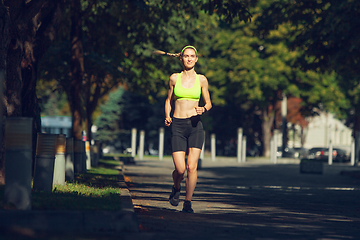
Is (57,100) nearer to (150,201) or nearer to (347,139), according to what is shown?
(347,139)

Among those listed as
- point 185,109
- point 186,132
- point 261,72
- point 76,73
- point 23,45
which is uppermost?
point 261,72

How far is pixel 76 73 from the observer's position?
1923cm

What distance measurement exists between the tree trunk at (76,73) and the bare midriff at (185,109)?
11242 mm

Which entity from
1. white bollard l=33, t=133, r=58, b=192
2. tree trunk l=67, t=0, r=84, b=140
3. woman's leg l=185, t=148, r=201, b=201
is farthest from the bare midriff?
tree trunk l=67, t=0, r=84, b=140

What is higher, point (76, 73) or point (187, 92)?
point (76, 73)

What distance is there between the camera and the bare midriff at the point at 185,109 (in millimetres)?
8172

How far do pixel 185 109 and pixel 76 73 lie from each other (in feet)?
38.1

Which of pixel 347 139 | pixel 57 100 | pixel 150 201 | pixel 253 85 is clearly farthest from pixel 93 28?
pixel 347 139

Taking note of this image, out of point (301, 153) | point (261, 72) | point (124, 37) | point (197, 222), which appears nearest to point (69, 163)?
point (197, 222)

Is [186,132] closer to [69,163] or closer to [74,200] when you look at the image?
[74,200]

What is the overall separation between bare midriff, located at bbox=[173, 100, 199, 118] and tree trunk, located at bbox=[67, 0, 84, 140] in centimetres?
1124

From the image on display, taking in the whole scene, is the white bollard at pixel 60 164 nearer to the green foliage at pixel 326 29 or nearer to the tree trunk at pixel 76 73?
the tree trunk at pixel 76 73

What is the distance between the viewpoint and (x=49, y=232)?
575 cm

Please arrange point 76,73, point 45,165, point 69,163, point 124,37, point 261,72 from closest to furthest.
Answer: point 45,165, point 69,163, point 76,73, point 124,37, point 261,72
